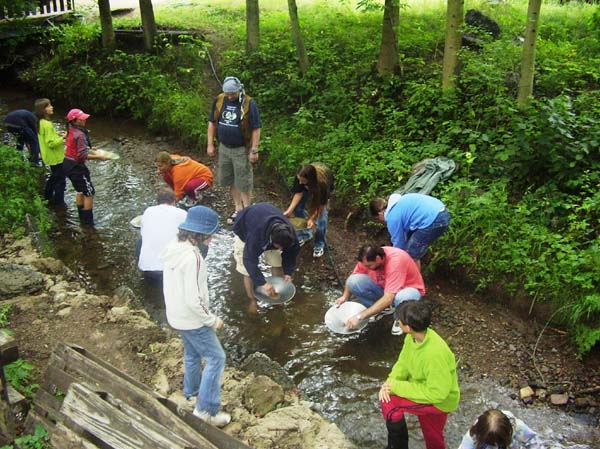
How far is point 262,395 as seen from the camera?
15.5 ft

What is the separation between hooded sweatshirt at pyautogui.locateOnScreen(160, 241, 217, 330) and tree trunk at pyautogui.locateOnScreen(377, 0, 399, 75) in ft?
23.5

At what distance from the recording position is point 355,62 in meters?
11.1

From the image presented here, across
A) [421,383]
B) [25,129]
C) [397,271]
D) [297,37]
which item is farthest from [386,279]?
[25,129]

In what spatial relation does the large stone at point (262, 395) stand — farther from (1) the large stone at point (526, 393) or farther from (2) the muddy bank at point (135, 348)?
(1) the large stone at point (526, 393)

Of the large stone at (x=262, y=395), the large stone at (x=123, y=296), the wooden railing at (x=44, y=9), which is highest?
the wooden railing at (x=44, y=9)

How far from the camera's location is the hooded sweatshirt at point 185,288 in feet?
13.2

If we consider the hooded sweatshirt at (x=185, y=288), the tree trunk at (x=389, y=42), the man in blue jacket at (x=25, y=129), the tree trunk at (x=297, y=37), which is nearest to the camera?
the hooded sweatshirt at (x=185, y=288)

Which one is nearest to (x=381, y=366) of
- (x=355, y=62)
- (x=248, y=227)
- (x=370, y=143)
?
(x=248, y=227)

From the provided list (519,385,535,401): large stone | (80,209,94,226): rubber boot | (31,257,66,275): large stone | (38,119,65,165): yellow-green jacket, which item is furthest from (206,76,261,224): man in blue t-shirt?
(519,385,535,401): large stone

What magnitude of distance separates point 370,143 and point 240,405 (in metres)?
5.29

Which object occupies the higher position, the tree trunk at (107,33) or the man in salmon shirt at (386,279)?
the tree trunk at (107,33)

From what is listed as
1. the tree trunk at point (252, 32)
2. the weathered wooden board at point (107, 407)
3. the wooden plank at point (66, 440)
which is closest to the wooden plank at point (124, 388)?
the weathered wooden board at point (107, 407)

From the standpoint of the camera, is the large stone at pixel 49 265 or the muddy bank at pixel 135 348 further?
the large stone at pixel 49 265

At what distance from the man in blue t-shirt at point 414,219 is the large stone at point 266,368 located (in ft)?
6.32
